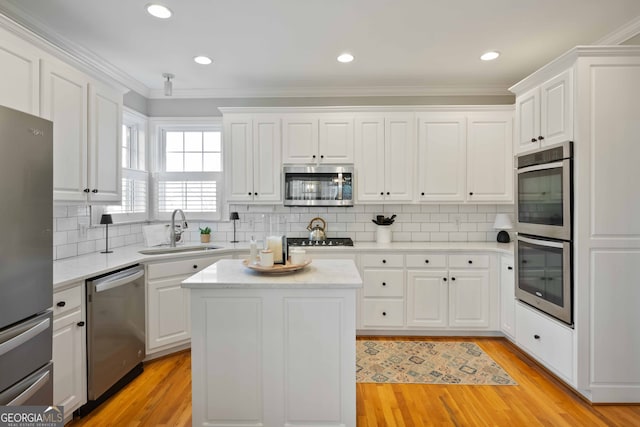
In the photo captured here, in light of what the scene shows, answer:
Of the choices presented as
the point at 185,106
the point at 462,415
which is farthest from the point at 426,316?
the point at 185,106

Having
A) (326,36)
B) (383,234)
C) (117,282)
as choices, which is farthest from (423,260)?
(117,282)

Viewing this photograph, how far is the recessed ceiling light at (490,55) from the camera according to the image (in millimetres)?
2898

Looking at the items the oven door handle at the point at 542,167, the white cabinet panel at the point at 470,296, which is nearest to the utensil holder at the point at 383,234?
the white cabinet panel at the point at 470,296

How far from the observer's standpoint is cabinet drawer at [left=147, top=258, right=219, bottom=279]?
2.79m

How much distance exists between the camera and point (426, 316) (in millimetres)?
3291

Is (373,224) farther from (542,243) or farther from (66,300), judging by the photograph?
(66,300)

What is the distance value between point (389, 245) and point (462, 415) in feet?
5.66

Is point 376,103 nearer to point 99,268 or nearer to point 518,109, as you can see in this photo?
point 518,109

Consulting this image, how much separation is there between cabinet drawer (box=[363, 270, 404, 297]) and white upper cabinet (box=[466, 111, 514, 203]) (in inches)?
51.5

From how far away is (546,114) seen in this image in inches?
95.0

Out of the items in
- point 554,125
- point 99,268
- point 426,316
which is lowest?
point 426,316

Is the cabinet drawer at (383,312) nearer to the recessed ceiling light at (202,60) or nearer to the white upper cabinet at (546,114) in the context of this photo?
the white upper cabinet at (546,114)

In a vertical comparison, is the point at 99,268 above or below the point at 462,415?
above

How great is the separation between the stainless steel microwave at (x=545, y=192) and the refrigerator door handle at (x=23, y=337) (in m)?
3.19
